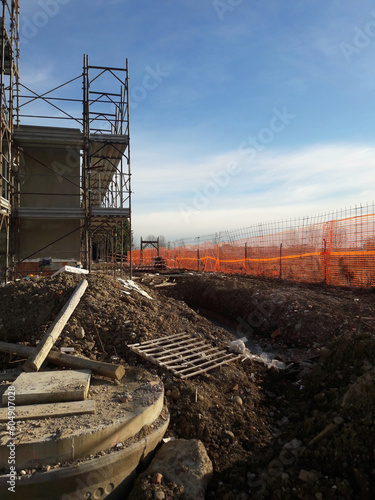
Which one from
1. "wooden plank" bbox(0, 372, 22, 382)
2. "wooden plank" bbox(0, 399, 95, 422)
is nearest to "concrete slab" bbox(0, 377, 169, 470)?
"wooden plank" bbox(0, 399, 95, 422)

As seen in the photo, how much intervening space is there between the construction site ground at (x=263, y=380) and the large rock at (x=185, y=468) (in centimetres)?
11

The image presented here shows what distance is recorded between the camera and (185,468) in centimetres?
389

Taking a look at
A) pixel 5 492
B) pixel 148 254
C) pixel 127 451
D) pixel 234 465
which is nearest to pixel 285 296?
pixel 234 465

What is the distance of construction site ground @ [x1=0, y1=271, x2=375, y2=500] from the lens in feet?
11.8

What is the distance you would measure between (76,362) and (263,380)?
10.1 feet

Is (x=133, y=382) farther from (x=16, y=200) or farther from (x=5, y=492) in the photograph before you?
(x=16, y=200)

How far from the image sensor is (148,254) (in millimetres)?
35156

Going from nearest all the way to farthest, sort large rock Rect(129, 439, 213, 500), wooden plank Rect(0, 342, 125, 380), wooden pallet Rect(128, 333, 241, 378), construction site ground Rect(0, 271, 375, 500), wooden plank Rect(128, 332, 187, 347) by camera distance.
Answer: construction site ground Rect(0, 271, 375, 500) → large rock Rect(129, 439, 213, 500) → wooden plank Rect(0, 342, 125, 380) → wooden pallet Rect(128, 333, 241, 378) → wooden plank Rect(128, 332, 187, 347)

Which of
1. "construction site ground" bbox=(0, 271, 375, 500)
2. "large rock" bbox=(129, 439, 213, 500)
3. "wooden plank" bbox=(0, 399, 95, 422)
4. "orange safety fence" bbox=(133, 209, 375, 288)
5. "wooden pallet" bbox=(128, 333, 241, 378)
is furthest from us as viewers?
"orange safety fence" bbox=(133, 209, 375, 288)

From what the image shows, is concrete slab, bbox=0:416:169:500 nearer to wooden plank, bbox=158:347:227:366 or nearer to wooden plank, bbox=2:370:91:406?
wooden plank, bbox=2:370:91:406

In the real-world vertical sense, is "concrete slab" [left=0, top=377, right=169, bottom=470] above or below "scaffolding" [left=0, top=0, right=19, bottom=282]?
below

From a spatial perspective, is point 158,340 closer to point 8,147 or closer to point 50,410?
point 50,410

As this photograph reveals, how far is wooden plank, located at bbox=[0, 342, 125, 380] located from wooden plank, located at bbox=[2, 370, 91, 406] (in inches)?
8.1

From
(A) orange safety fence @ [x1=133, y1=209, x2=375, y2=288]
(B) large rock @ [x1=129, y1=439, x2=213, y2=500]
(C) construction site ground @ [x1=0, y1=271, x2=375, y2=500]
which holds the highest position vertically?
(A) orange safety fence @ [x1=133, y1=209, x2=375, y2=288]
